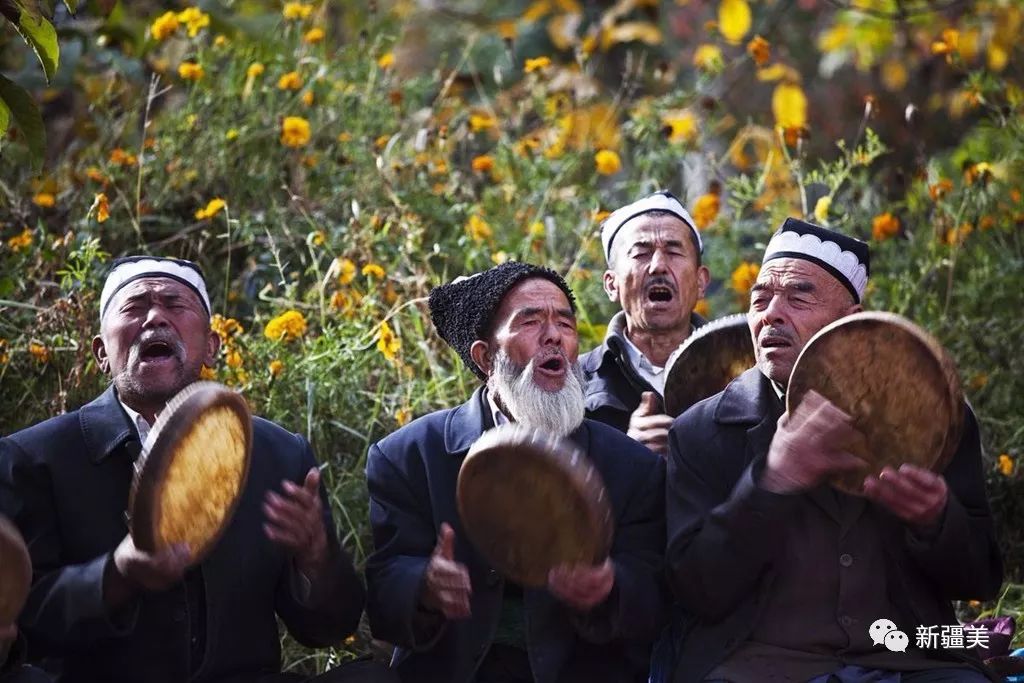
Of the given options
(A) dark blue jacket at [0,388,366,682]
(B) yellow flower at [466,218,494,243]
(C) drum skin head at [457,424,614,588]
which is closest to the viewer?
(C) drum skin head at [457,424,614,588]

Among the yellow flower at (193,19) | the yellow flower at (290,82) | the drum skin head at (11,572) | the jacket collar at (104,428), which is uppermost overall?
the yellow flower at (193,19)

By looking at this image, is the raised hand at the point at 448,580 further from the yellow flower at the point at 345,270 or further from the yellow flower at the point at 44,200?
the yellow flower at the point at 44,200

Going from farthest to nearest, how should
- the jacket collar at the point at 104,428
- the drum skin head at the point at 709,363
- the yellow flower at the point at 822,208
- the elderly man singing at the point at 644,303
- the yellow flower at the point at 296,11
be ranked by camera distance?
the yellow flower at the point at 296,11 < the yellow flower at the point at 822,208 < the elderly man singing at the point at 644,303 < the drum skin head at the point at 709,363 < the jacket collar at the point at 104,428

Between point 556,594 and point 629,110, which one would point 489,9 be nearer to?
point 629,110

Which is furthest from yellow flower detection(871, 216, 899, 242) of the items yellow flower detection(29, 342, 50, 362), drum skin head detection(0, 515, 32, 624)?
drum skin head detection(0, 515, 32, 624)

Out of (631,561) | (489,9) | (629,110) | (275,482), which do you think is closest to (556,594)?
(631,561)

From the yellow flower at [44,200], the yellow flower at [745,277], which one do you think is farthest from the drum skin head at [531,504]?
the yellow flower at [44,200]

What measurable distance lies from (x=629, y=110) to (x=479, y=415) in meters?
3.94

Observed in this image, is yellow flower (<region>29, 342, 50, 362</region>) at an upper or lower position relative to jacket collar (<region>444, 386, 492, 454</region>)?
lower

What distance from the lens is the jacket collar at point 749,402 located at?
4.84 meters

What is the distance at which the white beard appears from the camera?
193 inches

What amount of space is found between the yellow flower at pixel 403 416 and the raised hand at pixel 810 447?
213 cm

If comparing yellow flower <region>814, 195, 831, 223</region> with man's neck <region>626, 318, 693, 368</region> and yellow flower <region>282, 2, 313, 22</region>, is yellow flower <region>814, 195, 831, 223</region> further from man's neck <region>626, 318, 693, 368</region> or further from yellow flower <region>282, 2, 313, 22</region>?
yellow flower <region>282, 2, 313, 22</region>

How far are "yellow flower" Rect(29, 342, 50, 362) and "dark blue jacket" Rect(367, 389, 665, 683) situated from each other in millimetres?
1678
